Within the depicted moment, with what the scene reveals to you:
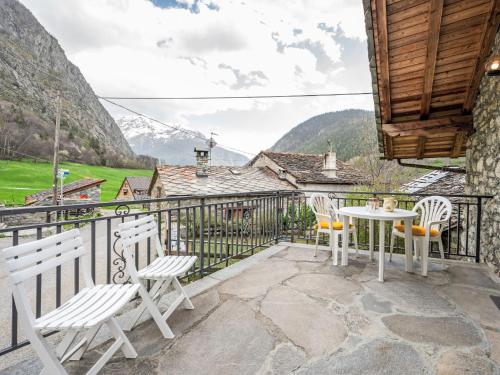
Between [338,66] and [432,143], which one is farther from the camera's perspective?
[338,66]

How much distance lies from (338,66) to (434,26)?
1204 cm

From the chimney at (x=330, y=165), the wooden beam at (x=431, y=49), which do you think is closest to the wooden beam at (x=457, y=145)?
the wooden beam at (x=431, y=49)

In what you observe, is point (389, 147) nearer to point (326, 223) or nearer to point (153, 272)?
point (326, 223)

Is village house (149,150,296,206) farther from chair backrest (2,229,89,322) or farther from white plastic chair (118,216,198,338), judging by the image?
chair backrest (2,229,89,322)

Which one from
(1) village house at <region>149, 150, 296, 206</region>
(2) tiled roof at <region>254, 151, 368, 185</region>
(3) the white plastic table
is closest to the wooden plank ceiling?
(3) the white plastic table

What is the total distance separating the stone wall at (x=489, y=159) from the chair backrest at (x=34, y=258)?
177 inches

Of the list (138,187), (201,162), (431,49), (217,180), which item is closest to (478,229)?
(431,49)

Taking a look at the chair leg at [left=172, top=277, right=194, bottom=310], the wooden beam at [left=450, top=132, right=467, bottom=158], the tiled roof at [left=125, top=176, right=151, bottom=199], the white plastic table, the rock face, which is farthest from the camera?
the rock face

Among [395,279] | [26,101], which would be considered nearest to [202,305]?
[395,279]

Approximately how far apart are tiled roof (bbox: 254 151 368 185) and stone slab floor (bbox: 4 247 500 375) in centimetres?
1273

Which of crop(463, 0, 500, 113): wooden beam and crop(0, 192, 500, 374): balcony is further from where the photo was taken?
crop(463, 0, 500, 113): wooden beam

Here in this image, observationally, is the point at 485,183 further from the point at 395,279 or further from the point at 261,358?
the point at 261,358

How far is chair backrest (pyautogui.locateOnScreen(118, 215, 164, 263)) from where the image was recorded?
1911mm

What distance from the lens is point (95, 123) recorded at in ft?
194
